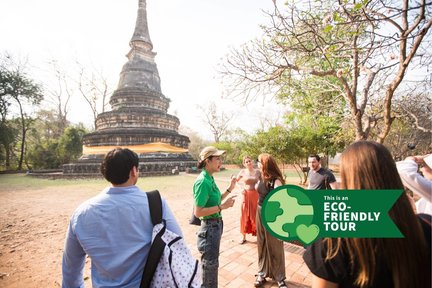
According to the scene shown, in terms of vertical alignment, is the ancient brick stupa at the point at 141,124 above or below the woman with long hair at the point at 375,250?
above

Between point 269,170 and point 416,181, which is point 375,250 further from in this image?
point 269,170

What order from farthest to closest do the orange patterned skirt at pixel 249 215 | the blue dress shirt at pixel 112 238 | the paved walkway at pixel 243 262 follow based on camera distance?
the orange patterned skirt at pixel 249 215
the paved walkway at pixel 243 262
the blue dress shirt at pixel 112 238

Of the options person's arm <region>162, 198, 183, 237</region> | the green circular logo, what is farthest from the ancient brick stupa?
the green circular logo

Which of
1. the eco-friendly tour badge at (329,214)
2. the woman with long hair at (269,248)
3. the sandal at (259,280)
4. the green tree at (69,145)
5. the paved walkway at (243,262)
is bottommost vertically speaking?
the paved walkway at (243,262)

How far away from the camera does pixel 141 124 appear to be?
69.0 feet

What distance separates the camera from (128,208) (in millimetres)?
1533

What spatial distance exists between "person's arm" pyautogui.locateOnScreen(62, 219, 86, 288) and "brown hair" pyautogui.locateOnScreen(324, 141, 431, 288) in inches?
65.3

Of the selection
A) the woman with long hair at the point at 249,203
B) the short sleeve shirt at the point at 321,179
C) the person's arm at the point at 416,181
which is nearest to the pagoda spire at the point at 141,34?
the woman with long hair at the point at 249,203

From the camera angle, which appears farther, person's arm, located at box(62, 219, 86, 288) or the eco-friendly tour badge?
person's arm, located at box(62, 219, 86, 288)

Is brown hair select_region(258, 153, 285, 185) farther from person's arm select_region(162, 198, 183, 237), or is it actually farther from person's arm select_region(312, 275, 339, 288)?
person's arm select_region(312, 275, 339, 288)

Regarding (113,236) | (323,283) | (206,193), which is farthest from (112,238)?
(323,283)

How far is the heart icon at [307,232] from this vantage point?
1271mm

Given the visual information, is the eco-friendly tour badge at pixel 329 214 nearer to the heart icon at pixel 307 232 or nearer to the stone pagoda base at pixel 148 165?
the heart icon at pixel 307 232

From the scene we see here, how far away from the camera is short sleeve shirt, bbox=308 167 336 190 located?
4285 millimetres
